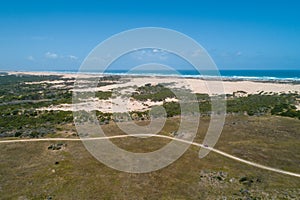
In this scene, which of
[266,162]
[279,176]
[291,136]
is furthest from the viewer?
[291,136]

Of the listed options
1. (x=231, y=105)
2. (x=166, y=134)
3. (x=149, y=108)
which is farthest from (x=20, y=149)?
(x=231, y=105)

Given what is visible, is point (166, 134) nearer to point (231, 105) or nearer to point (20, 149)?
point (20, 149)

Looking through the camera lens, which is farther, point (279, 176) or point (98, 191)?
point (279, 176)

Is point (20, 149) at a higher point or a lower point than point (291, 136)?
lower

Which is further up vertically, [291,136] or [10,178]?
[291,136]

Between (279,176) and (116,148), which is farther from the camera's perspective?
(116,148)

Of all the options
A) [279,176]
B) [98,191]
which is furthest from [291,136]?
[98,191]

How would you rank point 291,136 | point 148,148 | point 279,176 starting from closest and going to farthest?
1. point 279,176
2. point 148,148
3. point 291,136

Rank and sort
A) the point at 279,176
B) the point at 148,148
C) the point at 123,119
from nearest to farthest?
the point at 279,176 → the point at 148,148 → the point at 123,119

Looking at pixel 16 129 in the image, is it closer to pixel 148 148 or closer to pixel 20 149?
pixel 20 149
